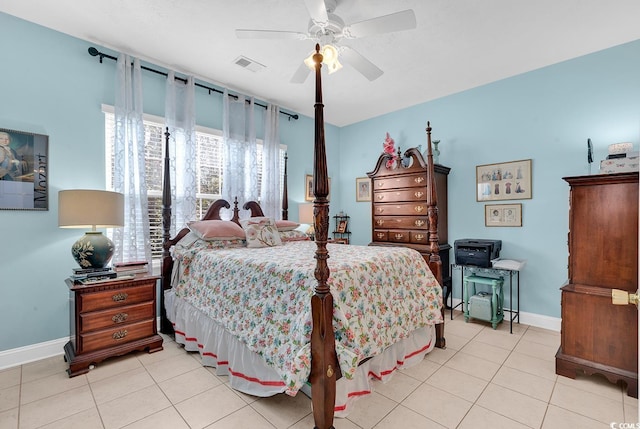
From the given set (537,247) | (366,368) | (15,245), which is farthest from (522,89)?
(15,245)

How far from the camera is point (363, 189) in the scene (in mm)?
5211

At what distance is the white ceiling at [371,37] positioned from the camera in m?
2.38

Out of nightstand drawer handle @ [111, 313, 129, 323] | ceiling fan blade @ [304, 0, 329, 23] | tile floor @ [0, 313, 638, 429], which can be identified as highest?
ceiling fan blade @ [304, 0, 329, 23]

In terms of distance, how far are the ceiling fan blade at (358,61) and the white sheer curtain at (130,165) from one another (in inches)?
86.3

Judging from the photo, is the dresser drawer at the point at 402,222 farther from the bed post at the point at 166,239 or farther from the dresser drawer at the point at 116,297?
the dresser drawer at the point at 116,297

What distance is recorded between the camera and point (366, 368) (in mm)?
2004

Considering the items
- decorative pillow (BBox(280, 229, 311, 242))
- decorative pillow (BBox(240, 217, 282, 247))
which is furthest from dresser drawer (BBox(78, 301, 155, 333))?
decorative pillow (BBox(280, 229, 311, 242))

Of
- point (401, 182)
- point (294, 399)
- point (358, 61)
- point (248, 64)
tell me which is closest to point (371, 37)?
point (358, 61)

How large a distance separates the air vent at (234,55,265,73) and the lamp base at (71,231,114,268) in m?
2.19

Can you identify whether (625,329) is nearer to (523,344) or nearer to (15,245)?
(523,344)

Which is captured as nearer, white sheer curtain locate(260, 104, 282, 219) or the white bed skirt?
the white bed skirt

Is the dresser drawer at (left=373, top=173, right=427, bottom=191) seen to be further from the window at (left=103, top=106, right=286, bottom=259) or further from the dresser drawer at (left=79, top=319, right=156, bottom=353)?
the dresser drawer at (left=79, top=319, right=156, bottom=353)

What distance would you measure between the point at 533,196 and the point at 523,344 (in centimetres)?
164

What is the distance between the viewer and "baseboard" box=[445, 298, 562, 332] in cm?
326
